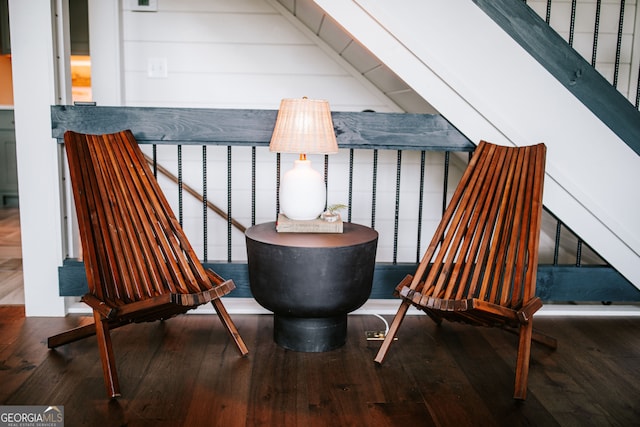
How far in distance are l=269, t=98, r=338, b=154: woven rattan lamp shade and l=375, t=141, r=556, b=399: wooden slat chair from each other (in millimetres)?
586

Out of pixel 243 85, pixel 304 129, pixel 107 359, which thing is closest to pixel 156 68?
pixel 243 85

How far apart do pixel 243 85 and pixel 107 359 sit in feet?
6.88

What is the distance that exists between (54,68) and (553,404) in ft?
7.79

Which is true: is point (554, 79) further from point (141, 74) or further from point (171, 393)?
point (141, 74)

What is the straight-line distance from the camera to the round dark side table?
2.02 meters

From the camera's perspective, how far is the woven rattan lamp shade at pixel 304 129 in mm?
2084

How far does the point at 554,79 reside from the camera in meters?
2.34

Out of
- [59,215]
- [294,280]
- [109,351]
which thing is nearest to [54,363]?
[109,351]

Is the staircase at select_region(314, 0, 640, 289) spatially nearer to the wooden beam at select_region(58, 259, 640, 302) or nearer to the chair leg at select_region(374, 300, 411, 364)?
the wooden beam at select_region(58, 259, 640, 302)

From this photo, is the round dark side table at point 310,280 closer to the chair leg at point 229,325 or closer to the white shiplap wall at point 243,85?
the chair leg at point 229,325

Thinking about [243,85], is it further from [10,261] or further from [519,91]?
[10,261]

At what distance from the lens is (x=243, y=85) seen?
11.3 feet

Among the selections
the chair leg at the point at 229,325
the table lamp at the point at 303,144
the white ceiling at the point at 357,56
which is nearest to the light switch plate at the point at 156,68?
the white ceiling at the point at 357,56

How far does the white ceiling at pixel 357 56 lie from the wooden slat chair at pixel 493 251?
2.60 feet
